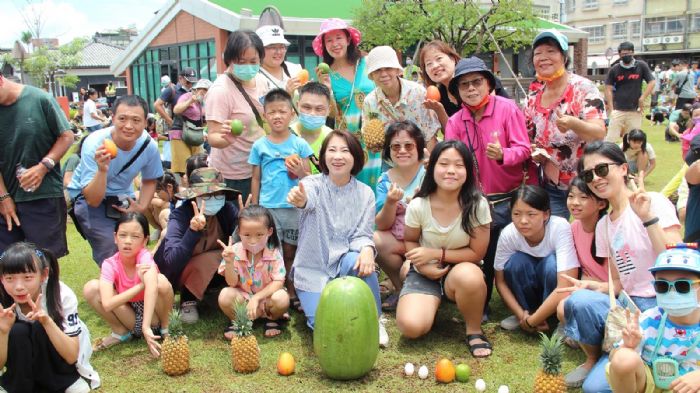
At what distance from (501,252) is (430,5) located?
75.5 ft

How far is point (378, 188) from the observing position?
5414mm

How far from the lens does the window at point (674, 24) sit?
54750 millimetres

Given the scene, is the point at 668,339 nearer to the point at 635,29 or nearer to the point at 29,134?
the point at 29,134

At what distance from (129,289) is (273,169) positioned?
1.59 m

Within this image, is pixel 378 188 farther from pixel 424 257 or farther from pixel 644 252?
pixel 644 252

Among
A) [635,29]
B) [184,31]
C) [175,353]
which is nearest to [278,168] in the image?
[175,353]

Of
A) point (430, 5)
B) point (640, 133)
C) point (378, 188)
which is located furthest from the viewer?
point (430, 5)

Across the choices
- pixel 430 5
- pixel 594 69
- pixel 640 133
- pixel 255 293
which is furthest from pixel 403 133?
pixel 594 69

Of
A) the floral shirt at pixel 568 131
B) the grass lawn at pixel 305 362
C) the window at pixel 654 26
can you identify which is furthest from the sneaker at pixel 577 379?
the window at pixel 654 26

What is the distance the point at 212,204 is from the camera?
5.06 meters

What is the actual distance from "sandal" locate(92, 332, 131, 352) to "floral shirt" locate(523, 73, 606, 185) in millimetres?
3919

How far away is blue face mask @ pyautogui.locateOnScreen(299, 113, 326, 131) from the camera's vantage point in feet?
18.0

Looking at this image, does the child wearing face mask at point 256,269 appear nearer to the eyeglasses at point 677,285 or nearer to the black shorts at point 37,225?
the black shorts at point 37,225

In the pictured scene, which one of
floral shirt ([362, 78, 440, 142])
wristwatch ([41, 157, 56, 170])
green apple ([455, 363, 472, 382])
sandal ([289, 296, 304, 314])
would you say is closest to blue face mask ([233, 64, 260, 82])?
floral shirt ([362, 78, 440, 142])
